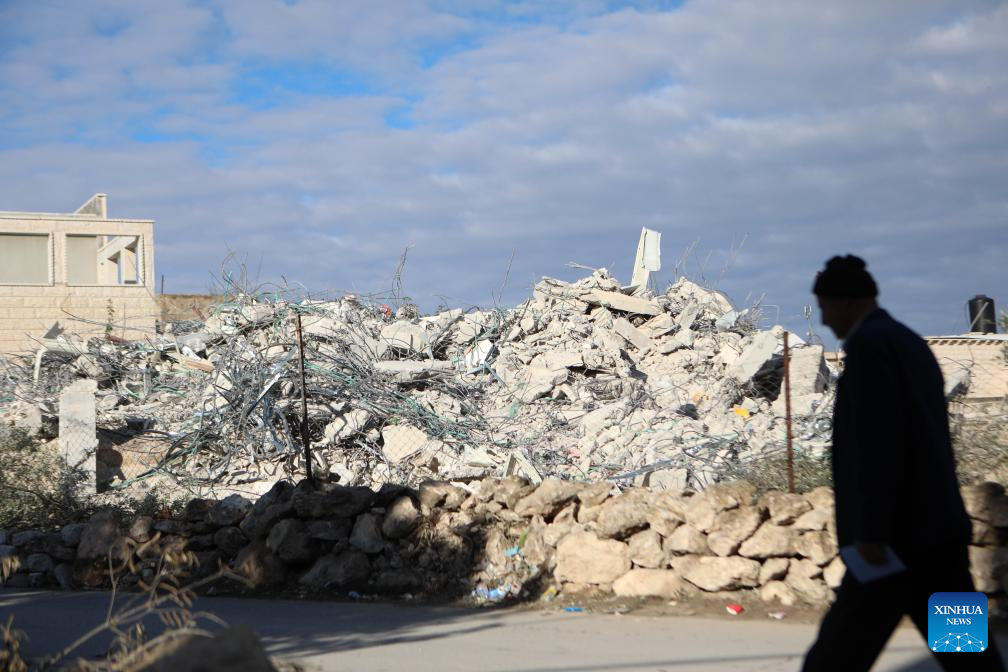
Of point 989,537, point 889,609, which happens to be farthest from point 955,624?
point 989,537

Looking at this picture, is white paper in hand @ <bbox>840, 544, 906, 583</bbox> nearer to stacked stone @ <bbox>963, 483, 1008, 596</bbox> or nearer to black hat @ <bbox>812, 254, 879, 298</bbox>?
black hat @ <bbox>812, 254, 879, 298</bbox>


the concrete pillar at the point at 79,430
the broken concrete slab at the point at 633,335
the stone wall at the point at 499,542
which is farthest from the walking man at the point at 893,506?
the broken concrete slab at the point at 633,335

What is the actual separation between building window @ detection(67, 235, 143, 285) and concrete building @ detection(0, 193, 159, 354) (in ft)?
0.09

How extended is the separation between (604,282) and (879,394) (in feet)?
51.6

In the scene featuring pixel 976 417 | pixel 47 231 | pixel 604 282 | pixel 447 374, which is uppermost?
pixel 47 231

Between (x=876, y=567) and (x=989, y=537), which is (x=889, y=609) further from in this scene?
(x=989, y=537)

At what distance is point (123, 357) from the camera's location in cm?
1711

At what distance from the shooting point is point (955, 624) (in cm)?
330

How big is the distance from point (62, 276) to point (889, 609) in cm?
2602

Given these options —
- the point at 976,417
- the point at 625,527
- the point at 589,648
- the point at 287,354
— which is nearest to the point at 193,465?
the point at 287,354

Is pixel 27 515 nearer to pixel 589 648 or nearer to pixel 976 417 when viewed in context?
pixel 589 648

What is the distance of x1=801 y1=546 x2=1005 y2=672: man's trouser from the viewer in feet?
10.2

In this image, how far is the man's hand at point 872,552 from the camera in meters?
3.03

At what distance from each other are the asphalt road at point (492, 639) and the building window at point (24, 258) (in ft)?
66.4
